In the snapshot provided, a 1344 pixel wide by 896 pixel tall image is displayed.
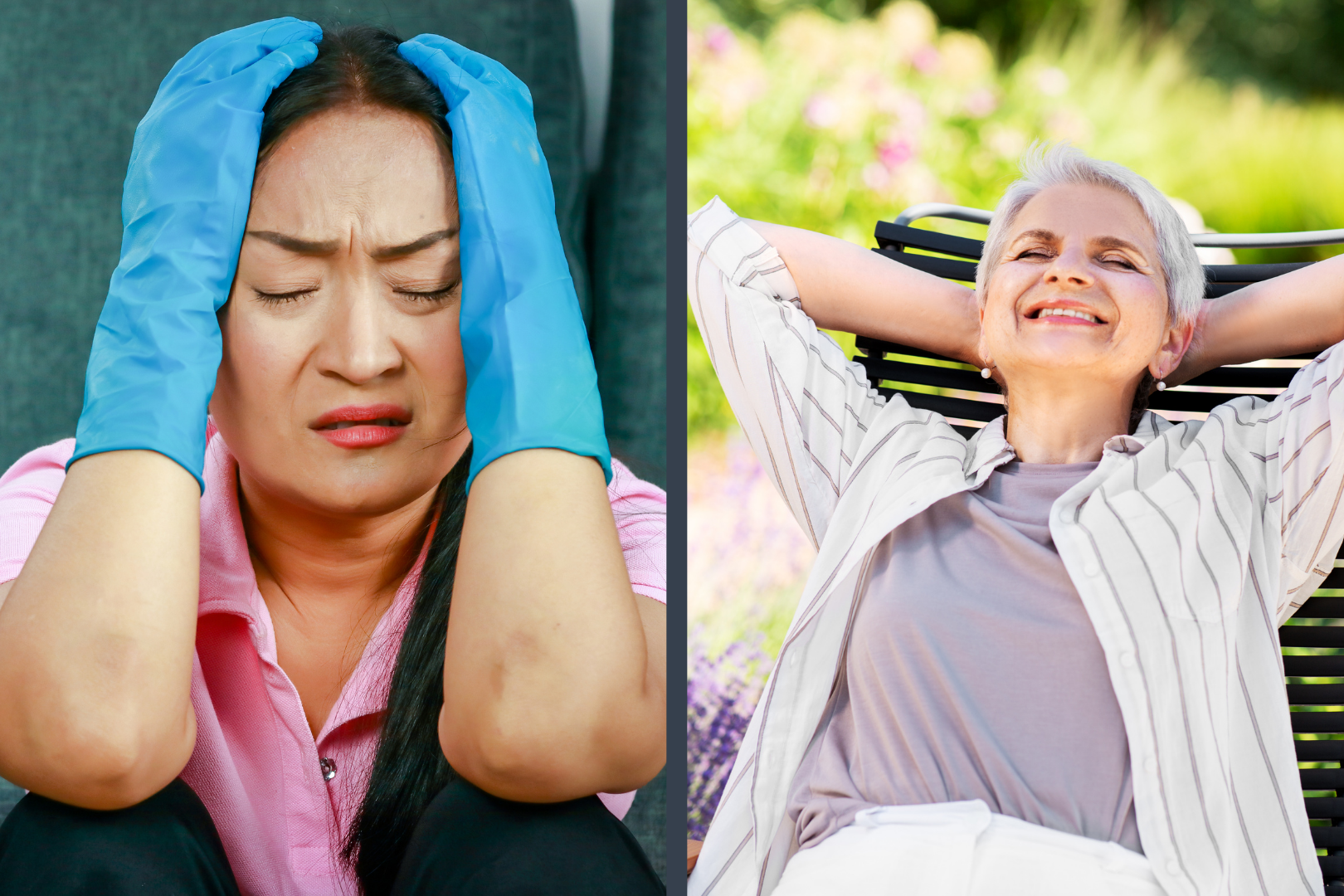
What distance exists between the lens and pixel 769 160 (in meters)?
3.25

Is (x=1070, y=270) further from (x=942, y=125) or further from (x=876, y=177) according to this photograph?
(x=942, y=125)

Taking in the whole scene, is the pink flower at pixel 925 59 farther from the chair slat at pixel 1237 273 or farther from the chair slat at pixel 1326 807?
the chair slat at pixel 1326 807

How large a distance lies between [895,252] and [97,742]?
1405 mm

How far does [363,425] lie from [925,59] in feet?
8.86

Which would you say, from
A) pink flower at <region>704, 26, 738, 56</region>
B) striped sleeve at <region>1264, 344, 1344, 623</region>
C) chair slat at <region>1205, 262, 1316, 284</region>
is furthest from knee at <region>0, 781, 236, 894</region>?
pink flower at <region>704, 26, 738, 56</region>

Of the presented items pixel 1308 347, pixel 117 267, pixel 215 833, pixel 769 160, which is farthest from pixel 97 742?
pixel 769 160

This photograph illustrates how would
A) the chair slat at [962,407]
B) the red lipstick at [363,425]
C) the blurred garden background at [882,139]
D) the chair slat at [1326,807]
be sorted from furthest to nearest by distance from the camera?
1. the blurred garden background at [882,139]
2. the chair slat at [962,407]
3. the chair slat at [1326,807]
4. the red lipstick at [363,425]

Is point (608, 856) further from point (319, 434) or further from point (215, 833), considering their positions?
point (319, 434)

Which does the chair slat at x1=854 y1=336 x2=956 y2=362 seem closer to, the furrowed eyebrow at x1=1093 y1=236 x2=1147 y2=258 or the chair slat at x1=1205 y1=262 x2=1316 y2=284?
the furrowed eyebrow at x1=1093 y1=236 x2=1147 y2=258

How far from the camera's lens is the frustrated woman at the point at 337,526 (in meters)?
1.29

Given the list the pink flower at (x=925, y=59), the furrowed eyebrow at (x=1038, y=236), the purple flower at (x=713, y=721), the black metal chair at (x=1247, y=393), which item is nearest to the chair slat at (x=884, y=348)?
the black metal chair at (x=1247, y=393)

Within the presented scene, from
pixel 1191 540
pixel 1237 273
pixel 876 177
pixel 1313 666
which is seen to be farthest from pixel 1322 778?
pixel 876 177

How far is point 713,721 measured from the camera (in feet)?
8.27

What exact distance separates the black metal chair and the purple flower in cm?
78
